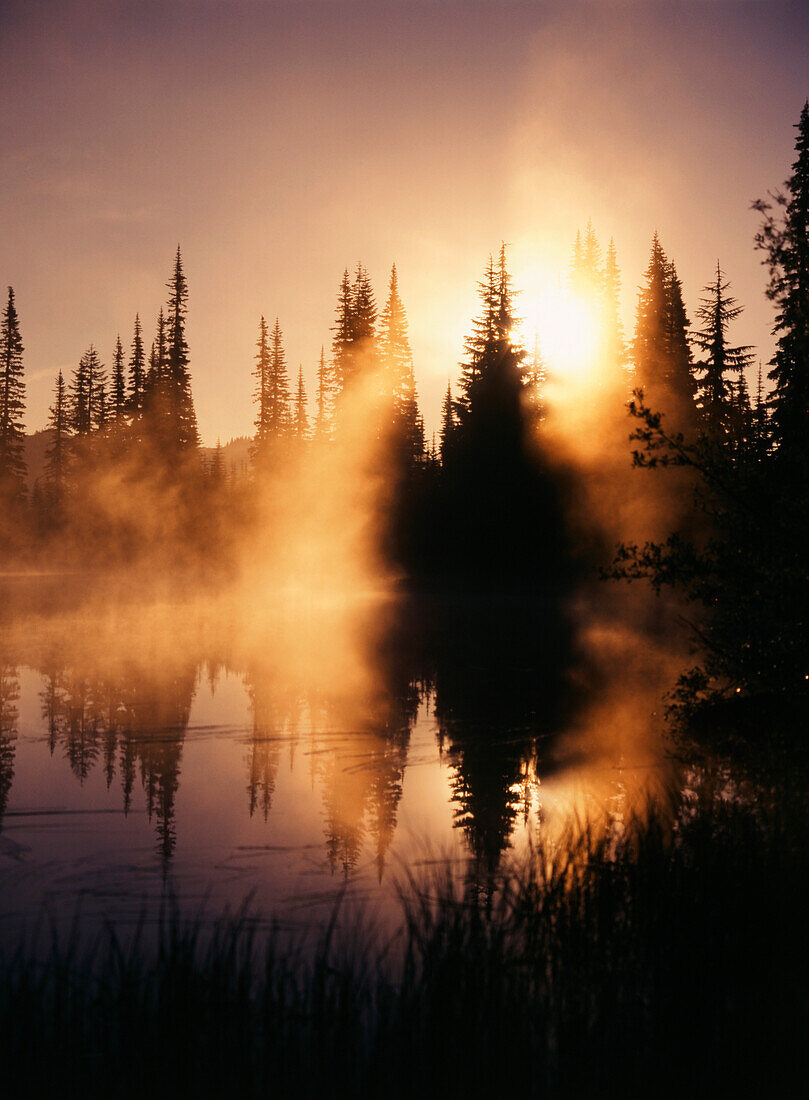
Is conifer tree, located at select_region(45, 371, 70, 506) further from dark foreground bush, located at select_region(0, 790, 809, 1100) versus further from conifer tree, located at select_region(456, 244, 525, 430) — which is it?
dark foreground bush, located at select_region(0, 790, 809, 1100)

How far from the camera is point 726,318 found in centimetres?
4938

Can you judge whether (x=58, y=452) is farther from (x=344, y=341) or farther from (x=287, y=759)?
(x=287, y=759)

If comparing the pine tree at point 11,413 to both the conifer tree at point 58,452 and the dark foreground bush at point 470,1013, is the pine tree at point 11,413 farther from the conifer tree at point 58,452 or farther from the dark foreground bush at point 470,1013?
the dark foreground bush at point 470,1013

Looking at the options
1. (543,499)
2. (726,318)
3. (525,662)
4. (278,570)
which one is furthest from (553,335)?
(525,662)

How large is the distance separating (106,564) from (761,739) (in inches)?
2372

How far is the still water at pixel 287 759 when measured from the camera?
7.98 meters

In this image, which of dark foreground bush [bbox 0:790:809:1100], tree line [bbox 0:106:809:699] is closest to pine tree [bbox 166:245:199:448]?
tree line [bbox 0:106:809:699]

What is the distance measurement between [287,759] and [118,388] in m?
74.3

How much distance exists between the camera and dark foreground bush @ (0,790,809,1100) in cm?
454

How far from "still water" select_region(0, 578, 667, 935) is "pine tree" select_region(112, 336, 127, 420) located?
54.9 metres

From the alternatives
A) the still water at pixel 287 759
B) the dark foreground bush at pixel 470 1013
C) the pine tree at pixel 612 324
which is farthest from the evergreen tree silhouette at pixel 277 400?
the dark foreground bush at pixel 470 1013

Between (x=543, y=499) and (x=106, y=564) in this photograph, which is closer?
(x=543, y=499)

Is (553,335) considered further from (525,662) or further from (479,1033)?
(479,1033)

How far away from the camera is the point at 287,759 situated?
12.3 metres
